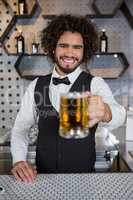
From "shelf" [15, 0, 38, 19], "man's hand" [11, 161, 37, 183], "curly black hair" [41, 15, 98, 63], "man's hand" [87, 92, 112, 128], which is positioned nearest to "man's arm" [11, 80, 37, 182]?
"man's hand" [11, 161, 37, 183]

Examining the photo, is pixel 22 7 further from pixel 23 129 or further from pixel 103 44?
pixel 23 129

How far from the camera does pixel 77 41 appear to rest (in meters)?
1.81

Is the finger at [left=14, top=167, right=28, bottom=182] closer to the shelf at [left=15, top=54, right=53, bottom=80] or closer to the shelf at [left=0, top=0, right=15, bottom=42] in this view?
the shelf at [left=15, top=54, right=53, bottom=80]

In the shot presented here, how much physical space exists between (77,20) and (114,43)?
152 centimetres

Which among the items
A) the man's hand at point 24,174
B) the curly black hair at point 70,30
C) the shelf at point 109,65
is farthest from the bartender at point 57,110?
the shelf at point 109,65

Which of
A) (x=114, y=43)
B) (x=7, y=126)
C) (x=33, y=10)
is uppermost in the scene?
(x=33, y=10)

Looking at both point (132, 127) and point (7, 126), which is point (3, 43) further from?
point (132, 127)

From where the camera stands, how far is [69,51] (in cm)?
177

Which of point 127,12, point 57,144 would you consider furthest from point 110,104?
point 127,12

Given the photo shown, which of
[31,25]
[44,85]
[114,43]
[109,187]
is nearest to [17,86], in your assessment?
[31,25]

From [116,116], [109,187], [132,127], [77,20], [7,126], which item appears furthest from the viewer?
[7,126]

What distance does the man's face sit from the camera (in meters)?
1.78

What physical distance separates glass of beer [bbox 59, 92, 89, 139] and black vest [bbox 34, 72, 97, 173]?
79cm

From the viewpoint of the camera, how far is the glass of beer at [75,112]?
46.3 inches
